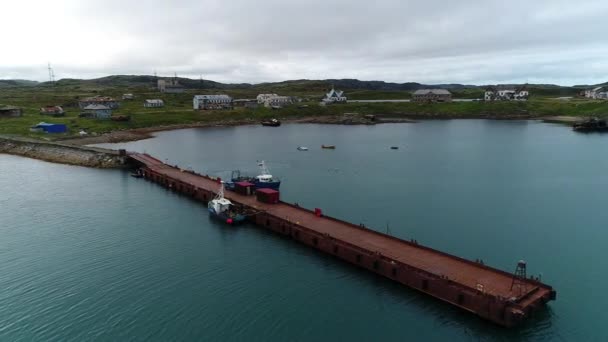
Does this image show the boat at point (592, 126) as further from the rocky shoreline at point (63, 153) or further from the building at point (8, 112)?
the building at point (8, 112)

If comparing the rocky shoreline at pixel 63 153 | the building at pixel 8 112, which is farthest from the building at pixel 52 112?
the rocky shoreline at pixel 63 153

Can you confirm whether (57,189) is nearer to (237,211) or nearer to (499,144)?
(237,211)

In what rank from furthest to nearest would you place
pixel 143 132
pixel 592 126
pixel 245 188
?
1. pixel 592 126
2. pixel 143 132
3. pixel 245 188

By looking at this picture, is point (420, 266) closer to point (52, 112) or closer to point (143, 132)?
point (143, 132)

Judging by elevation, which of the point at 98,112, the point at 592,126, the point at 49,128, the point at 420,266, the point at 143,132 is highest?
the point at 98,112

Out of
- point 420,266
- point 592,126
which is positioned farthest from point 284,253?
point 592,126
